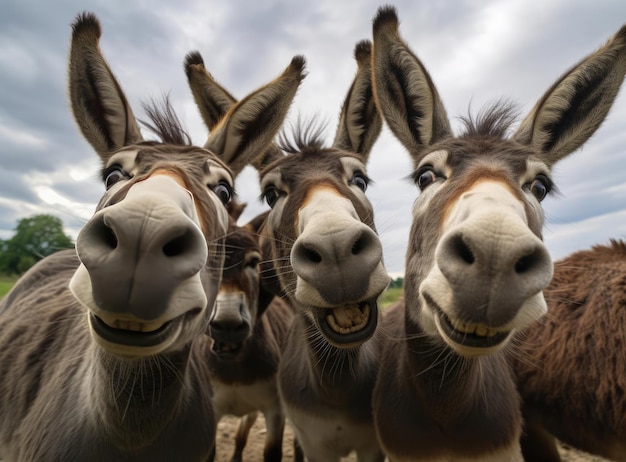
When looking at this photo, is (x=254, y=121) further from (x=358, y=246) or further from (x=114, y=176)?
(x=358, y=246)

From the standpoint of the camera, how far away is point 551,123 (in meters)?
3.70

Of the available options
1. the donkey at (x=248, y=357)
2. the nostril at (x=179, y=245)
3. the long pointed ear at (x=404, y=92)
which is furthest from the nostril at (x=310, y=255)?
the donkey at (x=248, y=357)

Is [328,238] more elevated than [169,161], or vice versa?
[169,161]

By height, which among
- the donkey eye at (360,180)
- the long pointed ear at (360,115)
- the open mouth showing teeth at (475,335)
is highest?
the long pointed ear at (360,115)

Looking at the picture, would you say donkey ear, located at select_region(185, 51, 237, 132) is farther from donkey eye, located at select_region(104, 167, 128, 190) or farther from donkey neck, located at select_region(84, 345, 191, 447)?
donkey neck, located at select_region(84, 345, 191, 447)

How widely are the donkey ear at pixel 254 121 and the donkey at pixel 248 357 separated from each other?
1626mm

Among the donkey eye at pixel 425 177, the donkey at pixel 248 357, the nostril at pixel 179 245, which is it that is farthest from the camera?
the donkey at pixel 248 357

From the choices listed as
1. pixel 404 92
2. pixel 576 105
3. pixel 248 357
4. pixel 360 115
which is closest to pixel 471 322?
pixel 404 92

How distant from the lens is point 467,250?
78.2 inches

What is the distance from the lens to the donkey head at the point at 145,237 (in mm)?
1646

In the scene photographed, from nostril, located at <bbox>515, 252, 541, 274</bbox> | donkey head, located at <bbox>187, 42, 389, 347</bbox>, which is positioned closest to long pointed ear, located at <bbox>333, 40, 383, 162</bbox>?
donkey head, located at <bbox>187, 42, 389, 347</bbox>

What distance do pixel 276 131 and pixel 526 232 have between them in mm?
2711

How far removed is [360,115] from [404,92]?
0.98 metres

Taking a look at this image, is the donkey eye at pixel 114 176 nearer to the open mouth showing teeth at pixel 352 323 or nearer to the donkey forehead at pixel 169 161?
the donkey forehead at pixel 169 161
